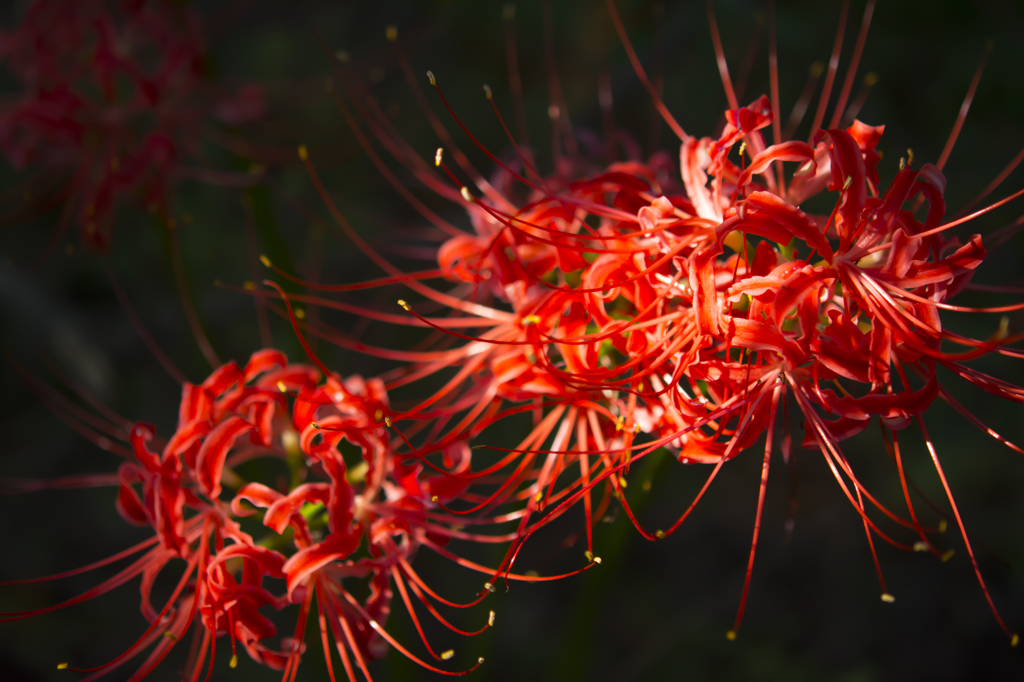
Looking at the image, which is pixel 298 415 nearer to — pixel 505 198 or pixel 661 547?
pixel 505 198

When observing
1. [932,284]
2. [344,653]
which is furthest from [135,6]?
[932,284]

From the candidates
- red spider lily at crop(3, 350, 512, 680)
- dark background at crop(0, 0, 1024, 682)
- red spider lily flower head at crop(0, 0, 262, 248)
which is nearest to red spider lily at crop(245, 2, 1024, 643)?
red spider lily at crop(3, 350, 512, 680)

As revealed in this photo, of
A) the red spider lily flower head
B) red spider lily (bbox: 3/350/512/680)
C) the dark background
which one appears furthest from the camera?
the dark background

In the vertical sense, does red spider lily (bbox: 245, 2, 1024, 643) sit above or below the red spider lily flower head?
below

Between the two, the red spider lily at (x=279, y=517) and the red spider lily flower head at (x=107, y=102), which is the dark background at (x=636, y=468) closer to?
the red spider lily flower head at (x=107, y=102)

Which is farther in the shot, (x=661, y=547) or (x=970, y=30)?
(x=661, y=547)

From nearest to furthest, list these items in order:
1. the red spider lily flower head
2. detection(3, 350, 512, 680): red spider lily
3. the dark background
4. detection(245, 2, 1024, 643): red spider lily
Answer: detection(245, 2, 1024, 643): red spider lily, detection(3, 350, 512, 680): red spider lily, the red spider lily flower head, the dark background

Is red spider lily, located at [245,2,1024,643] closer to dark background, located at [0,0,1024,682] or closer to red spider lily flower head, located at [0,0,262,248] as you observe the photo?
dark background, located at [0,0,1024,682]

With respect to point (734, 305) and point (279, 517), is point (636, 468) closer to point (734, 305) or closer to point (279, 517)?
point (734, 305)
